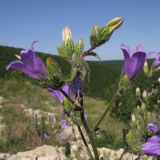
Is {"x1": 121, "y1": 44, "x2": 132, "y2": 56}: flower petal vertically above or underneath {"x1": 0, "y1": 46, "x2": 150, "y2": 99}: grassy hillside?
underneath

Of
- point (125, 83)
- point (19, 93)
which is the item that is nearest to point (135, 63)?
point (125, 83)

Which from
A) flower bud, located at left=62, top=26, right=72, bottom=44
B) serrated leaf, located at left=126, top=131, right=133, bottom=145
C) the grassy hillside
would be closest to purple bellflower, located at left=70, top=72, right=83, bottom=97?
flower bud, located at left=62, top=26, right=72, bottom=44

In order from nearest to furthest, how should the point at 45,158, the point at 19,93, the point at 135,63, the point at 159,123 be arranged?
1. the point at 135,63
2. the point at 159,123
3. the point at 45,158
4. the point at 19,93

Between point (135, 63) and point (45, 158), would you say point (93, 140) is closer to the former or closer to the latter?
point (135, 63)

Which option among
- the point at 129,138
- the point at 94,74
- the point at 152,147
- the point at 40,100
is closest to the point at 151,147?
the point at 152,147

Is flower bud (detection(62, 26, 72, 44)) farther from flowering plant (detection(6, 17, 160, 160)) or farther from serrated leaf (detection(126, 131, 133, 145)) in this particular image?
serrated leaf (detection(126, 131, 133, 145))

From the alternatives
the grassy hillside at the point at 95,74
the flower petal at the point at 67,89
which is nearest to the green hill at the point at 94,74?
the grassy hillside at the point at 95,74

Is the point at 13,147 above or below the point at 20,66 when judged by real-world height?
below
